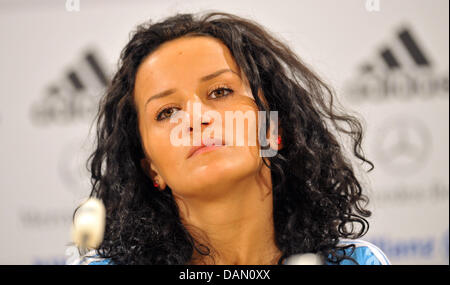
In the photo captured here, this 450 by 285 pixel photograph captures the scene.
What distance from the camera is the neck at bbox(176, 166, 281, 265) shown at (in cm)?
101

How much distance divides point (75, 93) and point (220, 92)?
25.7 inches

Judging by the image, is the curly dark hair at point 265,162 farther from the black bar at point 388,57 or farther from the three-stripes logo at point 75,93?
the black bar at point 388,57

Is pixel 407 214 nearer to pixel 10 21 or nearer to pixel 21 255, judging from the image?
pixel 21 255

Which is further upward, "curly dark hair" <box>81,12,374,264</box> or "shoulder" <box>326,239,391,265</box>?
"curly dark hair" <box>81,12,374,264</box>

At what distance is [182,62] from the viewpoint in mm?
966

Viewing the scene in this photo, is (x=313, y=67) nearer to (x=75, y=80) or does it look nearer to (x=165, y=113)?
(x=165, y=113)

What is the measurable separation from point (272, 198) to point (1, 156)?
29.4 inches

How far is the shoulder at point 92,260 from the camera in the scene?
107 centimetres

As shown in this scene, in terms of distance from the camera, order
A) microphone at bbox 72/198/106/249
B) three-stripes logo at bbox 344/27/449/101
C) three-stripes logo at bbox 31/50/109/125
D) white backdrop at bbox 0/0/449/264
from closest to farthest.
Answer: microphone at bbox 72/198/106/249 < white backdrop at bbox 0/0/449/264 < three-stripes logo at bbox 31/50/109/125 < three-stripes logo at bbox 344/27/449/101

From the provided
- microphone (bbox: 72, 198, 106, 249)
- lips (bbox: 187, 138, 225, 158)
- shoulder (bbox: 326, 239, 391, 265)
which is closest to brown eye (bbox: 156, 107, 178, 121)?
lips (bbox: 187, 138, 225, 158)

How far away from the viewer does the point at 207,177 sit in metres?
0.90

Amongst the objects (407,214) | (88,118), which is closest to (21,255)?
(88,118)

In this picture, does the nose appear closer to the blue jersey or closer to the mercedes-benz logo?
the blue jersey

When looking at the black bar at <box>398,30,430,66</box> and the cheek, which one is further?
the black bar at <box>398,30,430,66</box>
